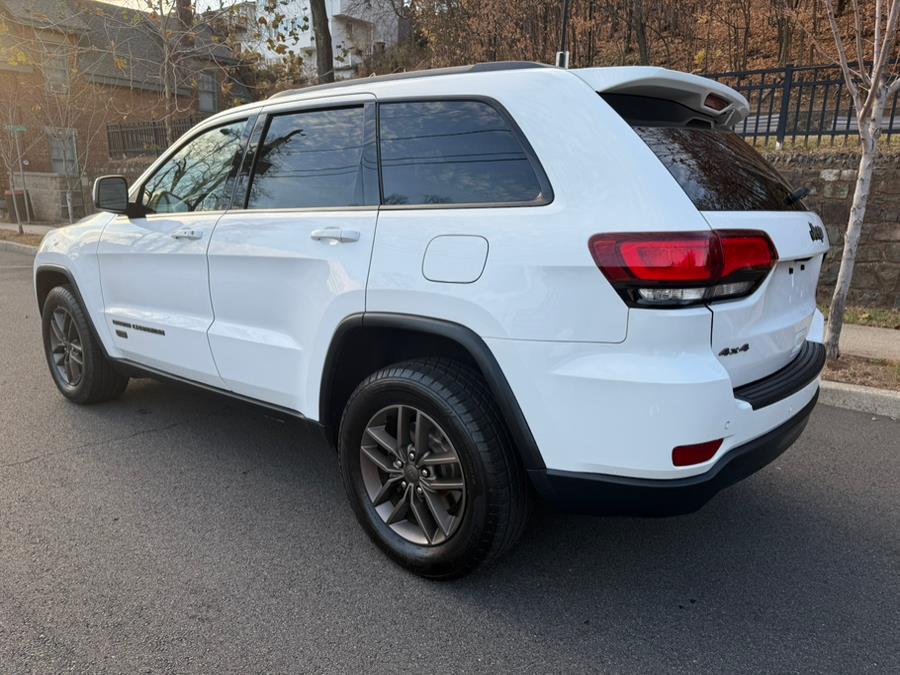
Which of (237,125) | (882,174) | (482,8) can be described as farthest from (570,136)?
(482,8)

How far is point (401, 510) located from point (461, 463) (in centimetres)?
47

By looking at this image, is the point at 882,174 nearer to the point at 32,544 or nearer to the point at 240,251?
the point at 240,251

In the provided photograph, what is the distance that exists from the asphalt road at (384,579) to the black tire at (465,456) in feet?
0.46

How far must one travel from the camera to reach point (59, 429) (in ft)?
13.6

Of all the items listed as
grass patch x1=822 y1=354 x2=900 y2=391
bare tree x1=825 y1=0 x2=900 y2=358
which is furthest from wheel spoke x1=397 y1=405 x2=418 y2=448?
bare tree x1=825 y1=0 x2=900 y2=358

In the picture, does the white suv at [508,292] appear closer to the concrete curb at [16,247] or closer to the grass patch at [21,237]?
the concrete curb at [16,247]

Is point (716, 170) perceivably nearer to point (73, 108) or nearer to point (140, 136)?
point (73, 108)

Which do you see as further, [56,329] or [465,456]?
[56,329]

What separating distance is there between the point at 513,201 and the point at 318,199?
39.5 inches

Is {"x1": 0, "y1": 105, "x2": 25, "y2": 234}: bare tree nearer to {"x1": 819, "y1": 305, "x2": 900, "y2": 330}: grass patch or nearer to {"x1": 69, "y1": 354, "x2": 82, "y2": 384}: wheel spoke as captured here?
{"x1": 69, "y1": 354, "x2": 82, "y2": 384}: wheel spoke

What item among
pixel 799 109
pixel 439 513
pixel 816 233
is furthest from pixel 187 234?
pixel 799 109

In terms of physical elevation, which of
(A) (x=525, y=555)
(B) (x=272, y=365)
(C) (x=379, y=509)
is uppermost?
(B) (x=272, y=365)

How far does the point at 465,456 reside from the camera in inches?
93.7

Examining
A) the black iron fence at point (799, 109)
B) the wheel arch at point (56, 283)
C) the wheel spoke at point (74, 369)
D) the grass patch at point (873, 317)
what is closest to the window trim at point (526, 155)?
the wheel arch at point (56, 283)
